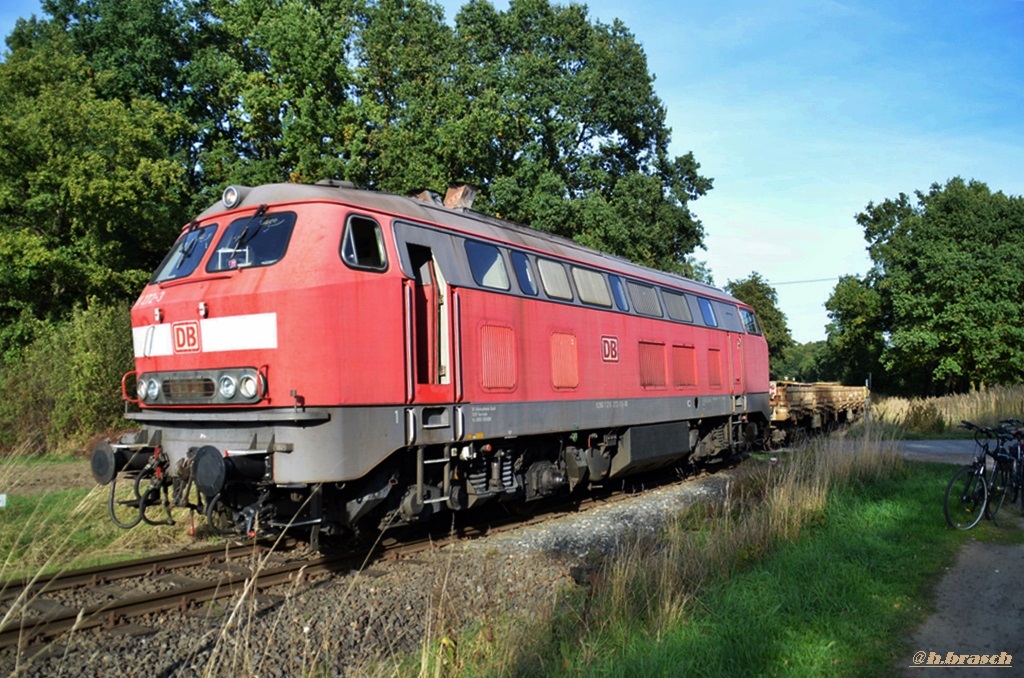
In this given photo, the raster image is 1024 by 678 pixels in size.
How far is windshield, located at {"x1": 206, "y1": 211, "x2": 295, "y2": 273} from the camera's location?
23.2 feet

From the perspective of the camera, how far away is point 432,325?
308 inches

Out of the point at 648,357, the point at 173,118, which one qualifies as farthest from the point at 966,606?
the point at 173,118

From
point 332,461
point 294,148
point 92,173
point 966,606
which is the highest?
point 294,148

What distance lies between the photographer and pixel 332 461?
6.45 metres

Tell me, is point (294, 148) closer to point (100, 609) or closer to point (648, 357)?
point (648, 357)

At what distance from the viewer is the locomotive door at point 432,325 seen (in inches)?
303

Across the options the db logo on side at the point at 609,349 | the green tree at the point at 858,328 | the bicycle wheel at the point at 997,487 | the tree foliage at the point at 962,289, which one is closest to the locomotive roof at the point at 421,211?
the db logo on side at the point at 609,349

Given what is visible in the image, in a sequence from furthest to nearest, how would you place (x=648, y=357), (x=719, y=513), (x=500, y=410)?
(x=648, y=357) < (x=719, y=513) < (x=500, y=410)

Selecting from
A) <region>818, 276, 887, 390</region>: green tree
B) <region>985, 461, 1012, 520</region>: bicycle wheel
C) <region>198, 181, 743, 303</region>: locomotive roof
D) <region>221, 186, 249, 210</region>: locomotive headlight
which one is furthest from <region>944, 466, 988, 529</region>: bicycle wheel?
<region>818, 276, 887, 390</region>: green tree

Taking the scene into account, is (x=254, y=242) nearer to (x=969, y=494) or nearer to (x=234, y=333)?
Answer: (x=234, y=333)

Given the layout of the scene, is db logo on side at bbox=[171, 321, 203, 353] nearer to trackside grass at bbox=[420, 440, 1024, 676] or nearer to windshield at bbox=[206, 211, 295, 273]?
windshield at bbox=[206, 211, 295, 273]

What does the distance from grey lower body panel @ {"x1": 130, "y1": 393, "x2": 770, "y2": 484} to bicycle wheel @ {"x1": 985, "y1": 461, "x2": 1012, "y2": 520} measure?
552cm

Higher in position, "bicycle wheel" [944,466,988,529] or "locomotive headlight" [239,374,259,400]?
"locomotive headlight" [239,374,259,400]

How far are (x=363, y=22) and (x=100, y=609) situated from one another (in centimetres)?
3160
